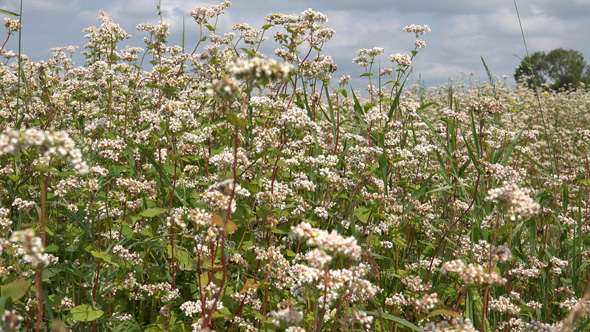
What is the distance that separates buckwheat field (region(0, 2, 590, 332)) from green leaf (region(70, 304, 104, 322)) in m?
0.02

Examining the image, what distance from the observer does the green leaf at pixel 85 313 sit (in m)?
3.53

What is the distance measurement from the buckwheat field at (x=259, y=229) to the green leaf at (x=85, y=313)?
0.02 metres

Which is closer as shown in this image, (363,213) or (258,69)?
(258,69)

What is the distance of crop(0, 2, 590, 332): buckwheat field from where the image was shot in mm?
2955

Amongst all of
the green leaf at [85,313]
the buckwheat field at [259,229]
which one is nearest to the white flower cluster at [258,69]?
the buckwheat field at [259,229]

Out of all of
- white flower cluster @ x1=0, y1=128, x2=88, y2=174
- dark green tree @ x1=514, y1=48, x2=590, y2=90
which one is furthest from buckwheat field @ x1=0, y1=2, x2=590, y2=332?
dark green tree @ x1=514, y1=48, x2=590, y2=90

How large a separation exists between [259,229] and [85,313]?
1.87 meters

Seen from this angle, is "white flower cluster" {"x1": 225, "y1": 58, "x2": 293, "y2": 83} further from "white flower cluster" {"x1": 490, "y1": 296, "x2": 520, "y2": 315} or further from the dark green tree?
the dark green tree

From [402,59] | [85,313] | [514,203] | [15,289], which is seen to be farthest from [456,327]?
[402,59]

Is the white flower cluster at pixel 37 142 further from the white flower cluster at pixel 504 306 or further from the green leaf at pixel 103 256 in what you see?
the white flower cluster at pixel 504 306

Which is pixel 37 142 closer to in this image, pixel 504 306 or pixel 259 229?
pixel 259 229

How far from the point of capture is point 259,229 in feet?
16.2

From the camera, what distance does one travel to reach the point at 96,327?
156 inches

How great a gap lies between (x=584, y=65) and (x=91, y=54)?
2801 inches
